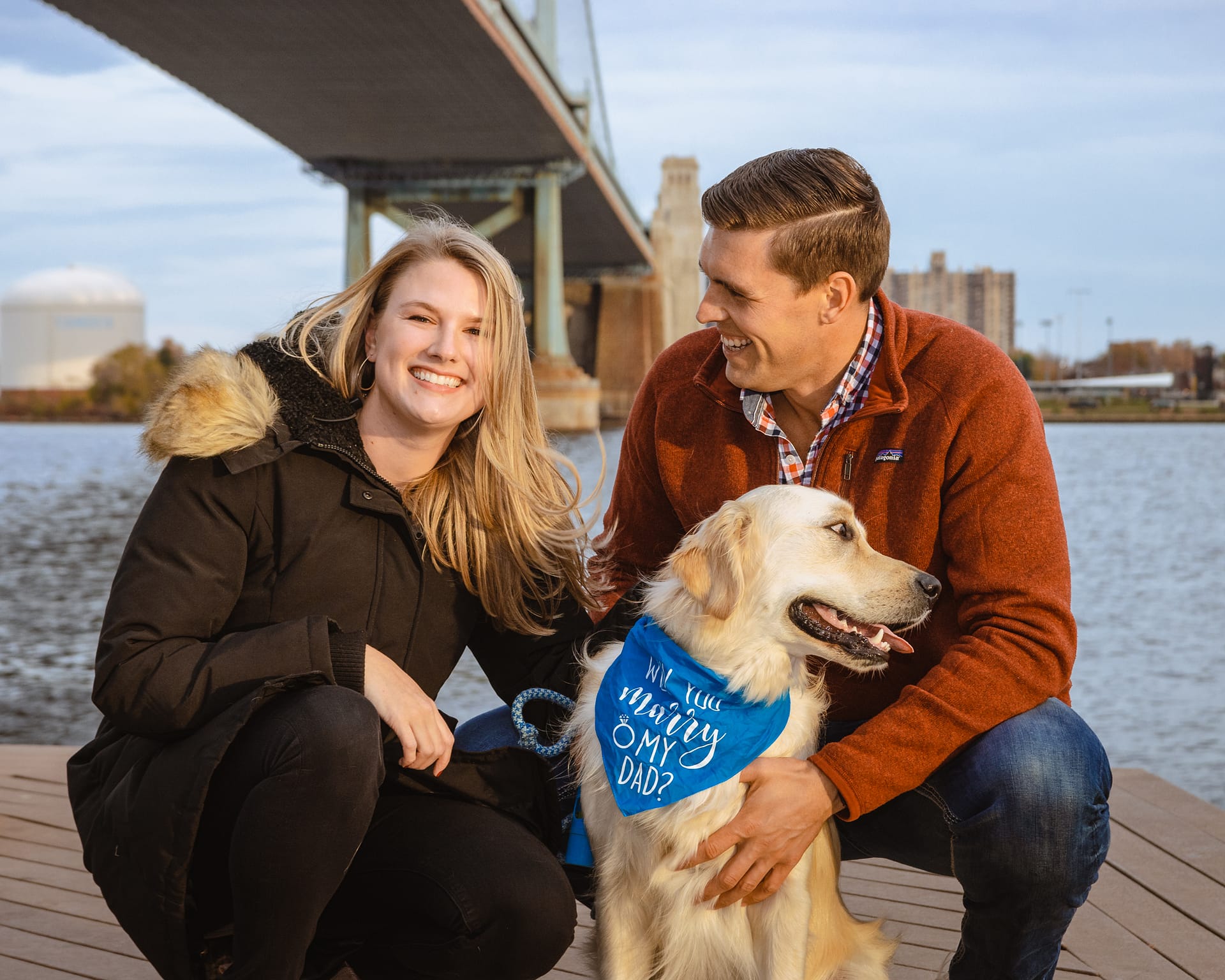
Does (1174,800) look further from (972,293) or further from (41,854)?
(972,293)

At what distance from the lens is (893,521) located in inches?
96.2

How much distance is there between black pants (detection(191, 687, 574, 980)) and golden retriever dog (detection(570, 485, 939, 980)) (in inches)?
6.8

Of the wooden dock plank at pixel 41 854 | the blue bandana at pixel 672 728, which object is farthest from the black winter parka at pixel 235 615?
the wooden dock plank at pixel 41 854

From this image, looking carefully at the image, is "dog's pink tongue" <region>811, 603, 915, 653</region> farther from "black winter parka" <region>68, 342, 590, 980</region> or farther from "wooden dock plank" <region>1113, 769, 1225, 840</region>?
"wooden dock plank" <region>1113, 769, 1225, 840</region>

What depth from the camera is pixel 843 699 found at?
8.25ft

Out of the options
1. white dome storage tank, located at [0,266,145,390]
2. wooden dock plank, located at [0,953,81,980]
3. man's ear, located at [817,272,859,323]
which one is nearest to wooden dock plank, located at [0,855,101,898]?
wooden dock plank, located at [0,953,81,980]

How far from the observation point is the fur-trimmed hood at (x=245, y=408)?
214cm

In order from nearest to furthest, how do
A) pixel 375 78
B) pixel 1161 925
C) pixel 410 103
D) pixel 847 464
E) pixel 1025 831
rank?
pixel 1025 831 < pixel 847 464 < pixel 1161 925 < pixel 375 78 < pixel 410 103

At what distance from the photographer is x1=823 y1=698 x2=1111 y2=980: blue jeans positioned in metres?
2.12

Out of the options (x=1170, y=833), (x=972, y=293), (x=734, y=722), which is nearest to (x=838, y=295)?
(x=734, y=722)

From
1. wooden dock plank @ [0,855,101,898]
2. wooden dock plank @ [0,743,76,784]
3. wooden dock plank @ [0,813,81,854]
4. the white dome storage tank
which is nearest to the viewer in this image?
wooden dock plank @ [0,855,101,898]

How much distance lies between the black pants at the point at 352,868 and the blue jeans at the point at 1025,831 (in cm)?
75

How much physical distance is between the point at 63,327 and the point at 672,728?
296 ft

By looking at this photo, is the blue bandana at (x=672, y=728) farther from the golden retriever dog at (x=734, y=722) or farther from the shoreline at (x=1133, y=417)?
the shoreline at (x=1133, y=417)
